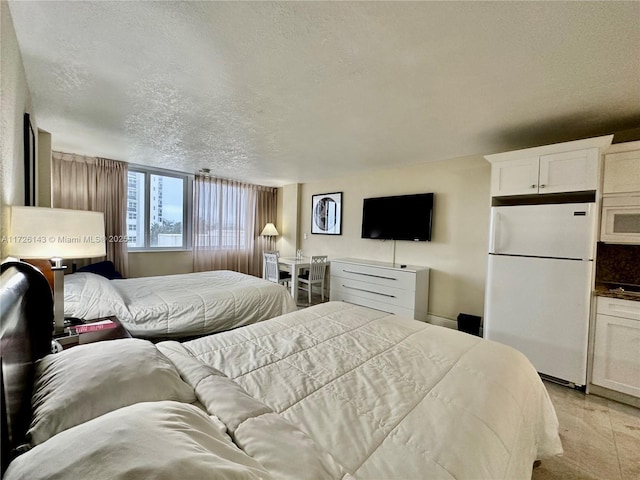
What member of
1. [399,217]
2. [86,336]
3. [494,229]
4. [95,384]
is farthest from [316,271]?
[95,384]

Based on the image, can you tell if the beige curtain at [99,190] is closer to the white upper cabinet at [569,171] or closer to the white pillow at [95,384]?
the white pillow at [95,384]

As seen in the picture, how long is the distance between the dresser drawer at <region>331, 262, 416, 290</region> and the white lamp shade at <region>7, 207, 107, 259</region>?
335 centimetres

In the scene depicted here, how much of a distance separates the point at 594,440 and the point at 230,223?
5.66m

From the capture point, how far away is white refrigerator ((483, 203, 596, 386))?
7.77ft

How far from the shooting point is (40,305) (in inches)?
44.5

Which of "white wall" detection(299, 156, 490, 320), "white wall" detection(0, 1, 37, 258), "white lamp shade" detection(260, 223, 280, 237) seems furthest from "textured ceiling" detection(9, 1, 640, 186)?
"white lamp shade" detection(260, 223, 280, 237)

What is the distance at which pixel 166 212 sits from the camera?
16.5 feet

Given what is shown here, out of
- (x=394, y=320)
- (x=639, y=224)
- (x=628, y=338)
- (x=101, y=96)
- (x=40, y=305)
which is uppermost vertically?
(x=101, y=96)

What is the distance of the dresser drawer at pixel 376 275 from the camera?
3.84 meters

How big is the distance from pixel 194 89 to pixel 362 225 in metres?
3.34

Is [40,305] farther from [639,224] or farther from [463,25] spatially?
[639,224]

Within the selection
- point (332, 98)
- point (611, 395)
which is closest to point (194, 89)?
point (332, 98)

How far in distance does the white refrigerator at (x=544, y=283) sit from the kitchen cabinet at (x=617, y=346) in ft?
0.33

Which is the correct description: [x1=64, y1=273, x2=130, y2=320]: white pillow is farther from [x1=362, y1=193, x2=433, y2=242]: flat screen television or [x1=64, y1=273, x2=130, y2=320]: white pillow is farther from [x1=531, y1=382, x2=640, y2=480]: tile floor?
[x1=362, y1=193, x2=433, y2=242]: flat screen television
